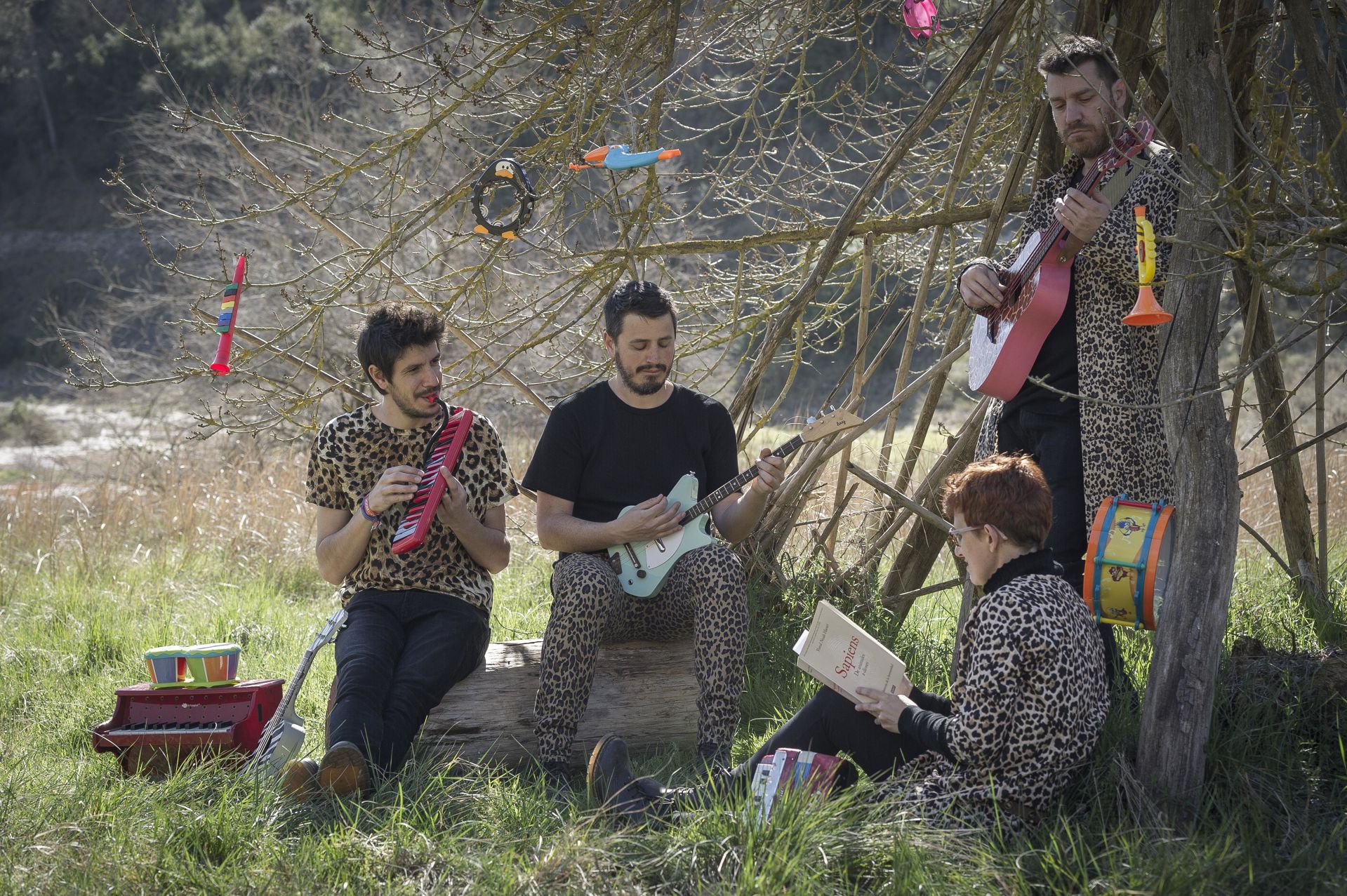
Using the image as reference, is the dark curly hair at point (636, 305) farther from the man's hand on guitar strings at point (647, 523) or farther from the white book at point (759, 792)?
the white book at point (759, 792)

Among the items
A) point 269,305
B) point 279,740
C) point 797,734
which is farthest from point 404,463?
point 269,305

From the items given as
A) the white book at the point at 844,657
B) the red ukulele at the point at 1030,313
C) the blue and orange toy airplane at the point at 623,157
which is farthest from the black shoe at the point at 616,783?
the blue and orange toy airplane at the point at 623,157

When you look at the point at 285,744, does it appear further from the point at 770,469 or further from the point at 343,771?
the point at 770,469

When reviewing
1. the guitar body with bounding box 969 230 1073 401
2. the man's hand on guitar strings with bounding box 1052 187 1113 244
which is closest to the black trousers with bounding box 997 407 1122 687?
the guitar body with bounding box 969 230 1073 401

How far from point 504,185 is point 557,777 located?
75.1 inches

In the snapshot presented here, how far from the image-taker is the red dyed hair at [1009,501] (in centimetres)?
260

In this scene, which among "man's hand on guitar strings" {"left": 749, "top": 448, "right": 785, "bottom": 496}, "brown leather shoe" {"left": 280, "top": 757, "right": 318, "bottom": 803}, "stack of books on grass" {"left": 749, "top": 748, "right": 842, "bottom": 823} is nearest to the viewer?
"stack of books on grass" {"left": 749, "top": 748, "right": 842, "bottom": 823}

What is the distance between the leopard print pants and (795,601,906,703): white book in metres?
0.57

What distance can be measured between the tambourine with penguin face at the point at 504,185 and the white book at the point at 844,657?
175 cm

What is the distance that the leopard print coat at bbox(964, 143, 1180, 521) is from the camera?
3.12 m

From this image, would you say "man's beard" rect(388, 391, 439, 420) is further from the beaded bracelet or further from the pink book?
the pink book

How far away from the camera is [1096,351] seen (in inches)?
126

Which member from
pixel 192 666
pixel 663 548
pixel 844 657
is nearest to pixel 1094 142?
pixel 844 657

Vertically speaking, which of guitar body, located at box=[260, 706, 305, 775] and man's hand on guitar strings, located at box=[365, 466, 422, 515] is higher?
man's hand on guitar strings, located at box=[365, 466, 422, 515]
